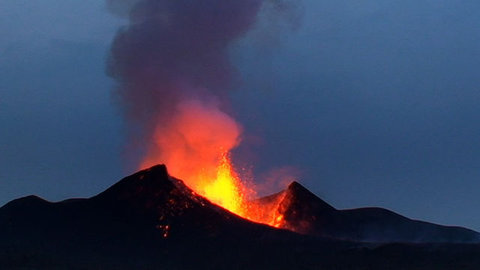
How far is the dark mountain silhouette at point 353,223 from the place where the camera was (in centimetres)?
7931

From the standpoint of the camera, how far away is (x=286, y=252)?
69688mm

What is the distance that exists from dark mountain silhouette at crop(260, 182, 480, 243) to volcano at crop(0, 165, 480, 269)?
0.42 feet

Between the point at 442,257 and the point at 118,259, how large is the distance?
2416 cm

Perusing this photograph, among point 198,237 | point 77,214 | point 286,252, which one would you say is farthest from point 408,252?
point 77,214

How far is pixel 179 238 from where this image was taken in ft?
239

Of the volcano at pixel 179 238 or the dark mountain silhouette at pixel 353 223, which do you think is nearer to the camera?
the volcano at pixel 179 238

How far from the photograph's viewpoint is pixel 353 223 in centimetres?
8356

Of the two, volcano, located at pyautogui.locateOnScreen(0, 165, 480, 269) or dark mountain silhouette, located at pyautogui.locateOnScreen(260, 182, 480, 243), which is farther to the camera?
dark mountain silhouette, located at pyautogui.locateOnScreen(260, 182, 480, 243)

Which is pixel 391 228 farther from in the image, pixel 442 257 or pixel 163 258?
pixel 163 258

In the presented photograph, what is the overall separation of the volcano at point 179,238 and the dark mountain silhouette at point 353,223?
0.42 ft

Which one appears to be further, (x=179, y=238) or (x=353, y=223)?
(x=353, y=223)

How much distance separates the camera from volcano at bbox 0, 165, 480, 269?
68875 mm

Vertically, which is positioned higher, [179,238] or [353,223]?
[353,223]

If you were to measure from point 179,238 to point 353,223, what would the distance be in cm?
1832
